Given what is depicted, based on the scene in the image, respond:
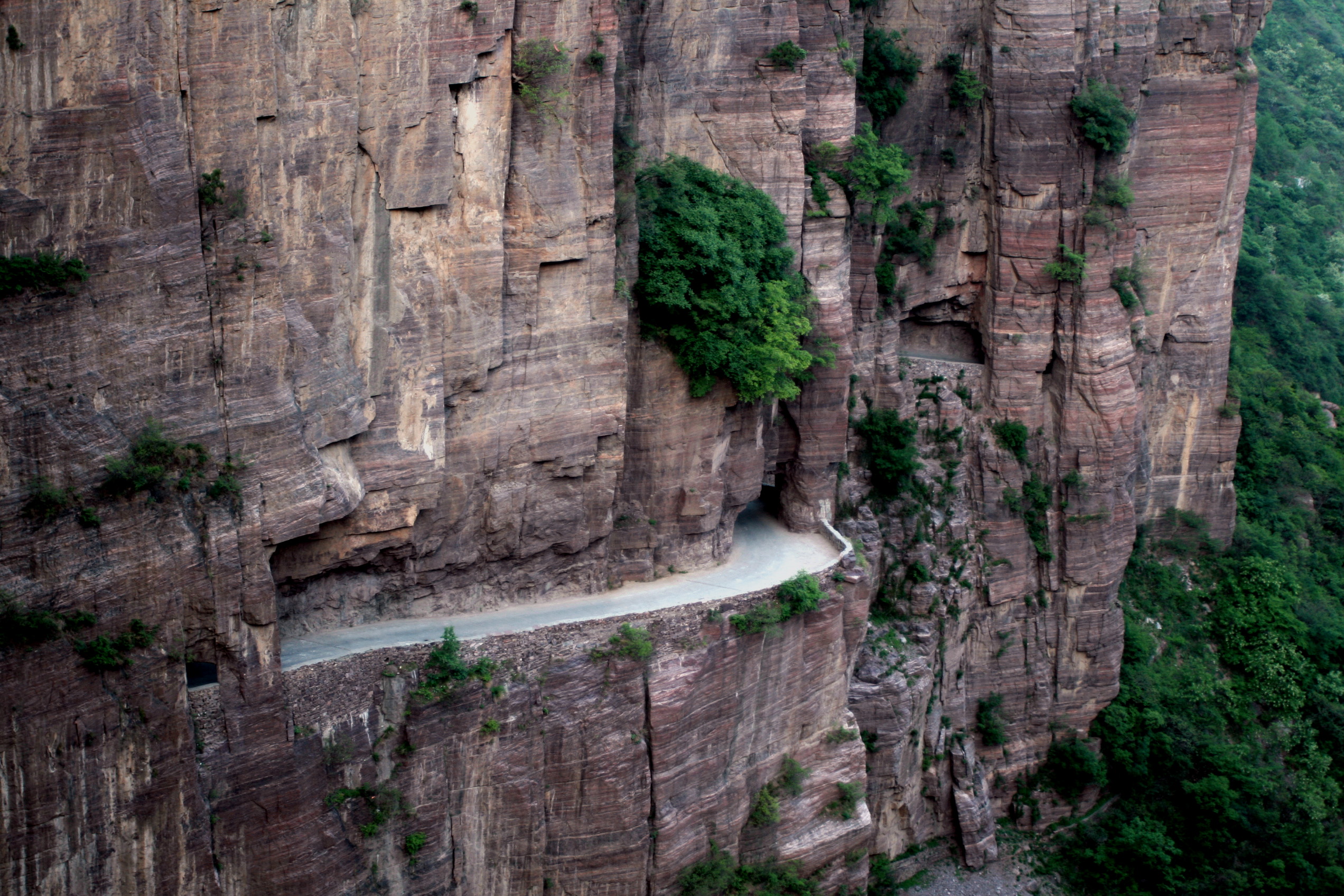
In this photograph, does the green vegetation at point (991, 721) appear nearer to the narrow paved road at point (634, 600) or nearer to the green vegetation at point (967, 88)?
the narrow paved road at point (634, 600)

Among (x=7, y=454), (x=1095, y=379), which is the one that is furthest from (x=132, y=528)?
(x=1095, y=379)

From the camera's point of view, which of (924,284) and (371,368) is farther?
(924,284)

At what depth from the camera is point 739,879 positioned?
29938 mm

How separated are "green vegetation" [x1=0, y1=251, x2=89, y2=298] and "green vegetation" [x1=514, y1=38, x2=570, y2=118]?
9.00m

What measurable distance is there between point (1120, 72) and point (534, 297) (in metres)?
18.5

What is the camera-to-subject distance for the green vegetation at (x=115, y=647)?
20.3 metres

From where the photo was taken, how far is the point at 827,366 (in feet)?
109

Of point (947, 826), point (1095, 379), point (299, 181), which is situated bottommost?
point (947, 826)

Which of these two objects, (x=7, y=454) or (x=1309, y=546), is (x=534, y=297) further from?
(x=1309, y=546)

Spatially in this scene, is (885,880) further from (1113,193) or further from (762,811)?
(1113,193)

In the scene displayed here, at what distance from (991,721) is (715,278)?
16294 millimetres

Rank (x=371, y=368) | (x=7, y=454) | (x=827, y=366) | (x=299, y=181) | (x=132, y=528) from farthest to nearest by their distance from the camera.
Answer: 1. (x=827, y=366)
2. (x=371, y=368)
3. (x=299, y=181)
4. (x=132, y=528)
5. (x=7, y=454)

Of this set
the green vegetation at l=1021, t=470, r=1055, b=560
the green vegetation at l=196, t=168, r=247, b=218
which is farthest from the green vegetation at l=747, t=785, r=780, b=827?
the green vegetation at l=196, t=168, r=247, b=218

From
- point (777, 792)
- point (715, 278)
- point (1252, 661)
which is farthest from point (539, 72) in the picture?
point (1252, 661)
